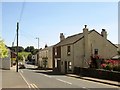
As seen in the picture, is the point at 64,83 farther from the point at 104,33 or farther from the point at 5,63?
the point at 5,63

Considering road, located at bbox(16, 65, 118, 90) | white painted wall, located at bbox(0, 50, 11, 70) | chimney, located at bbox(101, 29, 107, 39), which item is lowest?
road, located at bbox(16, 65, 118, 90)

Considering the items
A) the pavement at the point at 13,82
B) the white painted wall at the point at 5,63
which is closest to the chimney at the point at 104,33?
the pavement at the point at 13,82

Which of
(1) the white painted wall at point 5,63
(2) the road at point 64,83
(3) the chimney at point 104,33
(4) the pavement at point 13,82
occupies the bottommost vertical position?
(2) the road at point 64,83

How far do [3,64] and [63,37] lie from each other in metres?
15.6

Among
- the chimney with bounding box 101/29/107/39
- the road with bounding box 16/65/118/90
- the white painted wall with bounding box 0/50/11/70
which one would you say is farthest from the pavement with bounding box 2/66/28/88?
the white painted wall with bounding box 0/50/11/70

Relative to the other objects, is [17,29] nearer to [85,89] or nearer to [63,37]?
[63,37]

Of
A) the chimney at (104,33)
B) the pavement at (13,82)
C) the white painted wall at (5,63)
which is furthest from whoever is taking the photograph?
the white painted wall at (5,63)

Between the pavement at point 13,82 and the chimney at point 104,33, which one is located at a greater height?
the chimney at point 104,33

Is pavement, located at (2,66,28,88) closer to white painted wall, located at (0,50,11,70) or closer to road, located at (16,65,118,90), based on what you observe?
Answer: road, located at (16,65,118,90)

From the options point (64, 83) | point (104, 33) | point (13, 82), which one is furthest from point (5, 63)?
point (64, 83)

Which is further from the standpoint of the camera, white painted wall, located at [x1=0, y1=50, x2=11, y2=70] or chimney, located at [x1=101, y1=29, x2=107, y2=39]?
white painted wall, located at [x1=0, y1=50, x2=11, y2=70]

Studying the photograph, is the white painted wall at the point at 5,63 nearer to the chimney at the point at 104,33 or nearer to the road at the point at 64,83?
the chimney at the point at 104,33

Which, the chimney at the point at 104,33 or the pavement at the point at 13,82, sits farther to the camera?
the chimney at the point at 104,33

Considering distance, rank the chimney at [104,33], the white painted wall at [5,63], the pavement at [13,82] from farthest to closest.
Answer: the white painted wall at [5,63] → the chimney at [104,33] → the pavement at [13,82]
